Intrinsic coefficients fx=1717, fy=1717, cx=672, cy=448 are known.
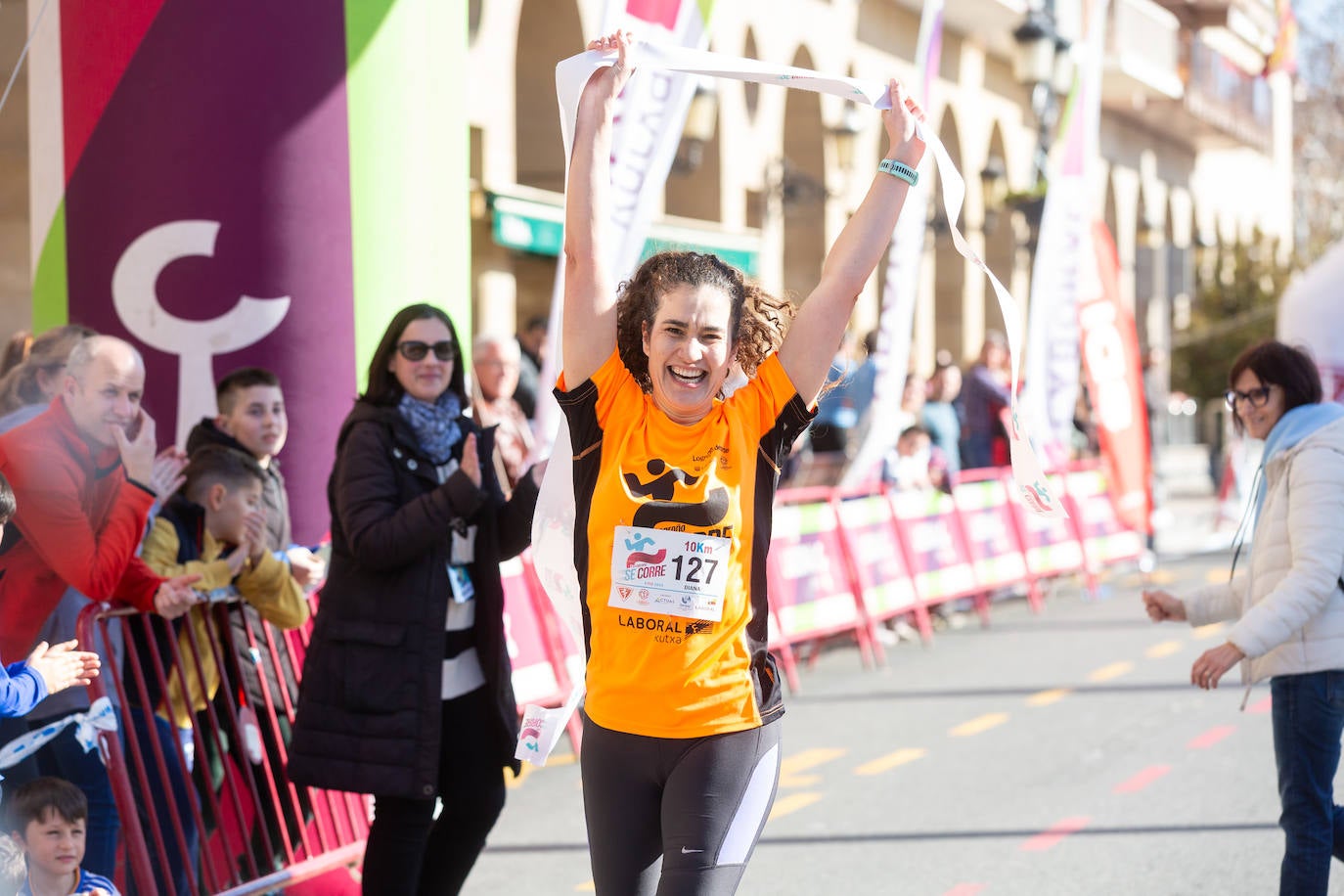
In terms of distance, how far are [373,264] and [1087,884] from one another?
3.66 m

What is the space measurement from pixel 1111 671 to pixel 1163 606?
5714 mm

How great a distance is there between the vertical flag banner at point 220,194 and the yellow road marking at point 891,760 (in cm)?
284

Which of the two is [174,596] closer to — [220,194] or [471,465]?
[471,465]

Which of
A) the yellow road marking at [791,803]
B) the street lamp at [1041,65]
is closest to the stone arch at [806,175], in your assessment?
the street lamp at [1041,65]

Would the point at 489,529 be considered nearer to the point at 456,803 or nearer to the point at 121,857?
the point at 456,803

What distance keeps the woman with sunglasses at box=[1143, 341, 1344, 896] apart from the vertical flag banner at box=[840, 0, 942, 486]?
6901 millimetres

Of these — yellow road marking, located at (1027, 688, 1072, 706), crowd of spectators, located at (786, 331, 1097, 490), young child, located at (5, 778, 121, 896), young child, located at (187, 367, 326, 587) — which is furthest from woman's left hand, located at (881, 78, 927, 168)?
crowd of spectators, located at (786, 331, 1097, 490)

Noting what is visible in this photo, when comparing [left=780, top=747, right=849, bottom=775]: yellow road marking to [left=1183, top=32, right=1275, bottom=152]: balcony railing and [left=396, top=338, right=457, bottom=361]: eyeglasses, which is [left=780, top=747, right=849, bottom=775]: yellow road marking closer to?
[left=396, top=338, right=457, bottom=361]: eyeglasses

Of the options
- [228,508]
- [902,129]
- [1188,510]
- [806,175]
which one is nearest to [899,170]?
[902,129]

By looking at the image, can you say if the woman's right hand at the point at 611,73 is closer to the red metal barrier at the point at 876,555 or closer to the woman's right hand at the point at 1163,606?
the woman's right hand at the point at 1163,606

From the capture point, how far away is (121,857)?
515 cm

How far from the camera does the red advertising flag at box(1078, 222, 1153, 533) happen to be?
14.6m

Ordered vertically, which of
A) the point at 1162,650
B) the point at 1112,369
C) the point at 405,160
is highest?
the point at 405,160

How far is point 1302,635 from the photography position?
488 centimetres
